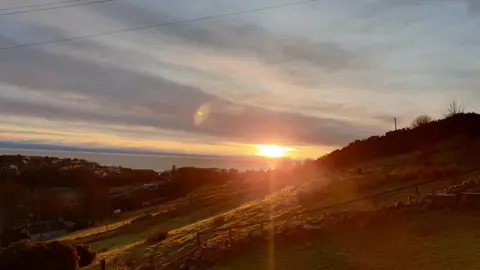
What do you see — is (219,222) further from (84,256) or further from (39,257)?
(39,257)

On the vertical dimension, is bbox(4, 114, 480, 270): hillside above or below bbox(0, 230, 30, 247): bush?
above

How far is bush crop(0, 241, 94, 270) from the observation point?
24.4 meters

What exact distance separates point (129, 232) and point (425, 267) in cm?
4207

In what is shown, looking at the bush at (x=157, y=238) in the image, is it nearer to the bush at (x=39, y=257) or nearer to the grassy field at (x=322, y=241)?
the grassy field at (x=322, y=241)

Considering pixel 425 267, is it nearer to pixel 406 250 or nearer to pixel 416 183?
pixel 406 250

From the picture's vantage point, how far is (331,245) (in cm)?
2236

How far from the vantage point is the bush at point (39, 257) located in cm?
2439

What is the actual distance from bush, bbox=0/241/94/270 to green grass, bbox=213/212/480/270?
8.63 m

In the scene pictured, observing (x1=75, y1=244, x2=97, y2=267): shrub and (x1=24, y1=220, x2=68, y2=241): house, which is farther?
(x1=24, y1=220, x2=68, y2=241): house

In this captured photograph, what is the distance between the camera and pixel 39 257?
24719 mm

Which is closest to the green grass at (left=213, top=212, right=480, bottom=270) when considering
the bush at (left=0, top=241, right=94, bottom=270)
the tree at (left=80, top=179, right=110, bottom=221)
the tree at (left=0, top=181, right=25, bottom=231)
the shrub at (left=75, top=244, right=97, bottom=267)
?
the bush at (left=0, top=241, right=94, bottom=270)

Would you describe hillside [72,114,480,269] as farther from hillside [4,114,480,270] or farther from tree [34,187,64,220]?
tree [34,187,64,220]

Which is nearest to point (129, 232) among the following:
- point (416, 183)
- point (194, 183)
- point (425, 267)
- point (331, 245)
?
point (416, 183)

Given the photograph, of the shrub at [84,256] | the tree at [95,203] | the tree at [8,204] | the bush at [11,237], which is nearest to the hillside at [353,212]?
the shrub at [84,256]
